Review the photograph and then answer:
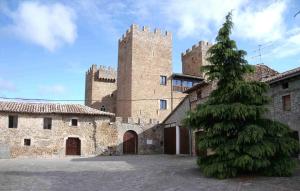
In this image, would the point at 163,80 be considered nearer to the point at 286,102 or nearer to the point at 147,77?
the point at 147,77

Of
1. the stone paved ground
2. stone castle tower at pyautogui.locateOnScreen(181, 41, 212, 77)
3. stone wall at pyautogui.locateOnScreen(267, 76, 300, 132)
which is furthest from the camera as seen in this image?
stone castle tower at pyautogui.locateOnScreen(181, 41, 212, 77)

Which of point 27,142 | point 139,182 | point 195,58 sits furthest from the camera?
point 195,58

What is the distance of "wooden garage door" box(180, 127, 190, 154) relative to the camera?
27.2 metres

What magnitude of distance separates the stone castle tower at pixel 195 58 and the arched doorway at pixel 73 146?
1939 centimetres

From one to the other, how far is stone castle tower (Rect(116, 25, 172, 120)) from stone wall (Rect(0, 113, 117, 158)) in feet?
26.0

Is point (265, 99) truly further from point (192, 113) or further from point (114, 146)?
point (114, 146)

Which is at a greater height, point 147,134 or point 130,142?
point 147,134

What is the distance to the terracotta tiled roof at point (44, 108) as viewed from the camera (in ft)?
93.0

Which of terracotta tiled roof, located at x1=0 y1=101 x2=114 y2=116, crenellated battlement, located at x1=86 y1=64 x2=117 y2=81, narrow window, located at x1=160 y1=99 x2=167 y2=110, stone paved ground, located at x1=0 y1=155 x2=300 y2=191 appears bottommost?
stone paved ground, located at x1=0 y1=155 x2=300 y2=191

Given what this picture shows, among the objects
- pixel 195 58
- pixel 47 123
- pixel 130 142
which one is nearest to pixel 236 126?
pixel 47 123

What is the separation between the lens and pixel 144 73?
3972 cm

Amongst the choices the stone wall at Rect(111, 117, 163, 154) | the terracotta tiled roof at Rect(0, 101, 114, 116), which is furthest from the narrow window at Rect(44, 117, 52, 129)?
the stone wall at Rect(111, 117, 163, 154)

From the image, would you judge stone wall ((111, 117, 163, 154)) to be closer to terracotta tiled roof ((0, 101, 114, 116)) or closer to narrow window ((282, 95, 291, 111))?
terracotta tiled roof ((0, 101, 114, 116))

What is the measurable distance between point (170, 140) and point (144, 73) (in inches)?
Result: 435
